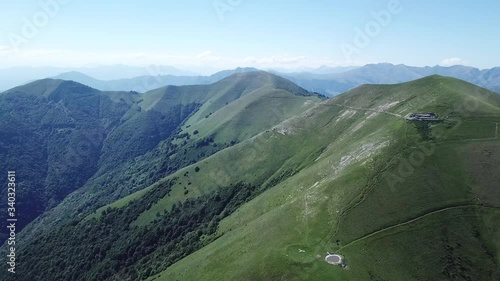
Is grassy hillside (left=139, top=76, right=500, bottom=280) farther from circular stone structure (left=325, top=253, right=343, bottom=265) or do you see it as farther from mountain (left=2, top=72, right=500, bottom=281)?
circular stone structure (left=325, top=253, right=343, bottom=265)

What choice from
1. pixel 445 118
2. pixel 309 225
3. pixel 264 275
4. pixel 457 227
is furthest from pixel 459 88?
pixel 264 275

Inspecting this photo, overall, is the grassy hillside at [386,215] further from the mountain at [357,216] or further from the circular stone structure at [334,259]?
the circular stone structure at [334,259]

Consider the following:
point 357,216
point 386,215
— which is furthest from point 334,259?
point 386,215

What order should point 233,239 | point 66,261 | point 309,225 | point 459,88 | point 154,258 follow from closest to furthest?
point 309,225 → point 233,239 → point 154,258 → point 459,88 → point 66,261

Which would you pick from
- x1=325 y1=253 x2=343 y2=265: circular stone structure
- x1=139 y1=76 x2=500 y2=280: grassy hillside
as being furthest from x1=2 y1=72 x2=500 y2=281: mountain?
x1=325 y1=253 x2=343 y2=265: circular stone structure

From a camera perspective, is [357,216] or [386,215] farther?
[357,216]

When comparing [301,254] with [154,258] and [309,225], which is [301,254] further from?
A: [154,258]

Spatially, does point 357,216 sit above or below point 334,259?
above

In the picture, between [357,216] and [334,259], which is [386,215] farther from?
[334,259]

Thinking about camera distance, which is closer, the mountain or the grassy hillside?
the grassy hillside
